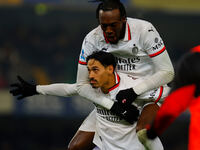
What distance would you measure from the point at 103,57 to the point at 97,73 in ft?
0.49

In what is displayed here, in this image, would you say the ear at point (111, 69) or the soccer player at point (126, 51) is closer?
the soccer player at point (126, 51)

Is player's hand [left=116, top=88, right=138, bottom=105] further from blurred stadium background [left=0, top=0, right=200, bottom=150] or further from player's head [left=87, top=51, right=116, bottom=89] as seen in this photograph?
blurred stadium background [left=0, top=0, right=200, bottom=150]

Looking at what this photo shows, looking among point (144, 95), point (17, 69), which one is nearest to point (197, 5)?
point (17, 69)

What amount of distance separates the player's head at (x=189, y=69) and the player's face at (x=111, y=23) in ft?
4.39

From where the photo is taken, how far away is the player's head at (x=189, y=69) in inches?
130

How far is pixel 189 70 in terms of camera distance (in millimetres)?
3326

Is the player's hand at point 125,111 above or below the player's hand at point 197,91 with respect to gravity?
below

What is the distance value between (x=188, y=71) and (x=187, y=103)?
199 mm

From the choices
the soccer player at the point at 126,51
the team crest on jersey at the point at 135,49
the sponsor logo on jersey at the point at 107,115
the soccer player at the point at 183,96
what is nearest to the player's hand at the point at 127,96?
the soccer player at the point at 126,51

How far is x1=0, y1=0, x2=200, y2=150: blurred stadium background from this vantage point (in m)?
11.7

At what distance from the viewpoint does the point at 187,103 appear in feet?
11.1

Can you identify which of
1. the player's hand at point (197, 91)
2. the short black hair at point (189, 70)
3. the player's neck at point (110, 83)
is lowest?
the player's neck at point (110, 83)

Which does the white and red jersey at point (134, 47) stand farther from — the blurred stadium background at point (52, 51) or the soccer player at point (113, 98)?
the blurred stadium background at point (52, 51)

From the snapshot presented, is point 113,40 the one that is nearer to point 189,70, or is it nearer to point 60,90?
point 60,90
